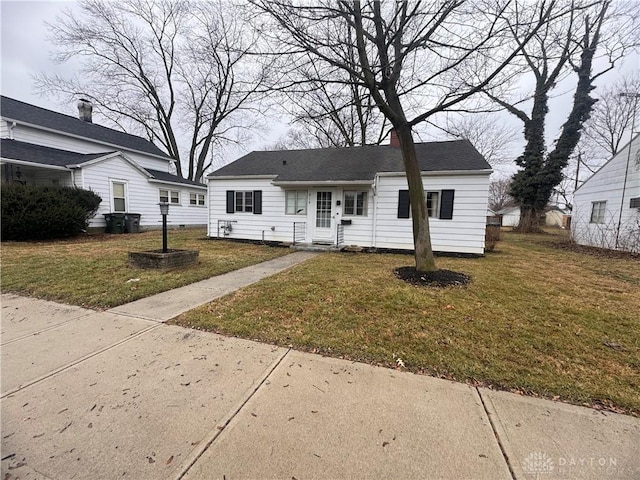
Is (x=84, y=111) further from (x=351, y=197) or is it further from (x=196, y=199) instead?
(x=351, y=197)

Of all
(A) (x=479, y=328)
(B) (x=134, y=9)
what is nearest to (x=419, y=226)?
(A) (x=479, y=328)

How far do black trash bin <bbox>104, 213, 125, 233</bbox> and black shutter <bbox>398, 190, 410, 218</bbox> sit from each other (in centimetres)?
1317

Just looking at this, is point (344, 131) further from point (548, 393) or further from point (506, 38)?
point (548, 393)

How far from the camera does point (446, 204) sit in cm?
915

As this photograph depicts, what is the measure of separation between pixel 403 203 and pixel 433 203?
996 mm

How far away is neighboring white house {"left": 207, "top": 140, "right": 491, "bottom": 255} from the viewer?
9086 millimetres

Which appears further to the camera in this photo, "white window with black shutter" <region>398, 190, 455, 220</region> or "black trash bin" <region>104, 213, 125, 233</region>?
"black trash bin" <region>104, 213, 125, 233</region>

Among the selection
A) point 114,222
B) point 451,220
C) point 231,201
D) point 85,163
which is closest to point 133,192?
point 114,222

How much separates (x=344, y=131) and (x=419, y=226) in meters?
15.8

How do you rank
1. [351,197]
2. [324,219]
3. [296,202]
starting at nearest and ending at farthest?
[351,197] → [324,219] → [296,202]

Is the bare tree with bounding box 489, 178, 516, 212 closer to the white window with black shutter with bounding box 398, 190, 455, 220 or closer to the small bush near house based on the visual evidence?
the white window with black shutter with bounding box 398, 190, 455, 220

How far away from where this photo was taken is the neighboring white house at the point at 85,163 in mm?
12148

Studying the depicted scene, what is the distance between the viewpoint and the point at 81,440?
1.68 metres

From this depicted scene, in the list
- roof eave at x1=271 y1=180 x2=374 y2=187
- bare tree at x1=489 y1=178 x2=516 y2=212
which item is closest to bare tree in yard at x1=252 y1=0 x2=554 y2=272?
roof eave at x1=271 y1=180 x2=374 y2=187
